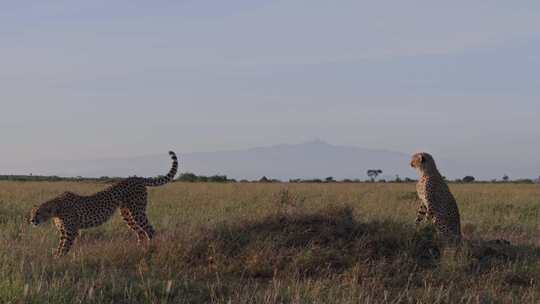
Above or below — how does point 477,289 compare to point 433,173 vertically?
below

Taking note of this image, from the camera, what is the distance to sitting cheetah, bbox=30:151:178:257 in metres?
8.52

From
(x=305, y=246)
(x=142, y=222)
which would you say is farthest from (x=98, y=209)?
(x=305, y=246)

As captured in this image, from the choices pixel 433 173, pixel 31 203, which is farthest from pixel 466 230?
pixel 31 203

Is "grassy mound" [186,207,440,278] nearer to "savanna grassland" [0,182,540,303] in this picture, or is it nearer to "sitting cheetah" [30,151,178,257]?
"savanna grassland" [0,182,540,303]

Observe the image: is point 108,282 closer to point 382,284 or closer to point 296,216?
point 382,284

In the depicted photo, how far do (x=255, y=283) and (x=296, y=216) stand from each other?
7.27ft

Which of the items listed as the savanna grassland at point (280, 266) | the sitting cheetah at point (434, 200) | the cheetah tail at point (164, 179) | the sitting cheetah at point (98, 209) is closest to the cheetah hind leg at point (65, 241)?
the sitting cheetah at point (98, 209)

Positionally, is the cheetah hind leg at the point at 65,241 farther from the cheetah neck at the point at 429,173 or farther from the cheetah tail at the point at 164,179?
the cheetah neck at the point at 429,173

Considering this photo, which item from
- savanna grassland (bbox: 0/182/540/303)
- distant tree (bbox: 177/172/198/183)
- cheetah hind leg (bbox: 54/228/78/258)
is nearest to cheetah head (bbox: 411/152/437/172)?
savanna grassland (bbox: 0/182/540/303)

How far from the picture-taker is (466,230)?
10977mm

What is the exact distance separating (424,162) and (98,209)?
170 inches

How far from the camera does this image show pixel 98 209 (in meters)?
8.92

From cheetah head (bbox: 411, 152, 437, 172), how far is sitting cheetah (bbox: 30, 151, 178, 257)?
3.25 m

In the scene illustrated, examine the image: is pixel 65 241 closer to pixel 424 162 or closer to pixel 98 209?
pixel 98 209
